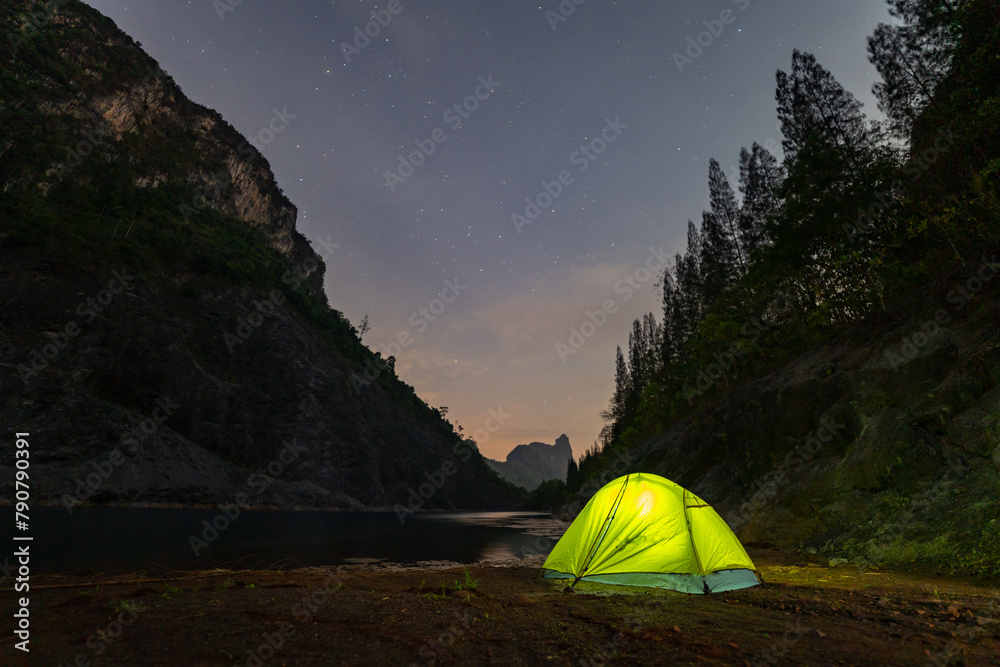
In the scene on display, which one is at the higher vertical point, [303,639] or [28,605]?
[28,605]

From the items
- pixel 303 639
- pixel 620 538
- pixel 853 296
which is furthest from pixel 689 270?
pixel 303 639

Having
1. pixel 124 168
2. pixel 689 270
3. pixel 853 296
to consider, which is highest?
pixel 124 168

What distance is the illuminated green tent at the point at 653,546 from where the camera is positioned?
7863mm

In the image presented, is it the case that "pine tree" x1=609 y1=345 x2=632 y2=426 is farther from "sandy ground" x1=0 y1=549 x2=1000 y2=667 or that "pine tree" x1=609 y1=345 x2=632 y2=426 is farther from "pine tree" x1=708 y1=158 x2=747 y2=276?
"sandy ground" x1=0 y1=549 x2=1000 y2=667

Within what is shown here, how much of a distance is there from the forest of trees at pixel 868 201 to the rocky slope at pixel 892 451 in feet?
7.06

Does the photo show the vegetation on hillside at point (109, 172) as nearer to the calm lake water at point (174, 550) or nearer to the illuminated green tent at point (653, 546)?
the calm lake water at point (174, 550)

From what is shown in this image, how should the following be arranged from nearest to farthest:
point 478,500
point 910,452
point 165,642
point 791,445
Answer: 1. point 165,642
2. point 910,452
3. point 791,445
4. point 478,500

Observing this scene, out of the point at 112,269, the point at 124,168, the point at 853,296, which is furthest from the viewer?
the point at 124,168

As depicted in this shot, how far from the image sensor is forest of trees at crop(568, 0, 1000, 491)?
13.3 metres

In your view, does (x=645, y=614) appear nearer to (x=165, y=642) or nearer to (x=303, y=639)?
(x=303, y=639)

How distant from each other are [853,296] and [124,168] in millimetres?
96035

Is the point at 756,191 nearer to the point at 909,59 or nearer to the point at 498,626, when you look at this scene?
the point at 909,59

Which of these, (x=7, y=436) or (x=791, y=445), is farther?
(x=7, y=436)

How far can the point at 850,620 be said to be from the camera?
5.16 m
